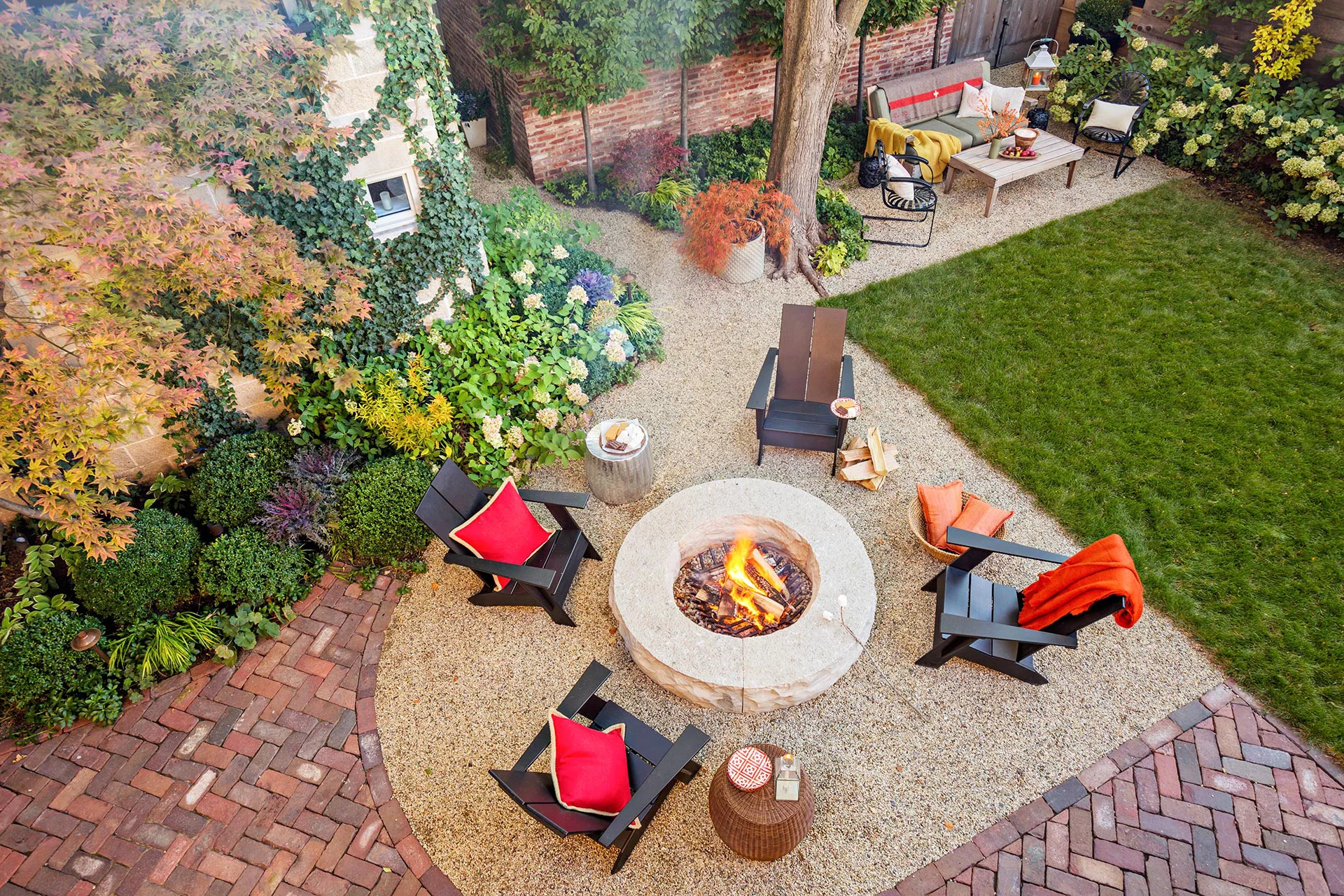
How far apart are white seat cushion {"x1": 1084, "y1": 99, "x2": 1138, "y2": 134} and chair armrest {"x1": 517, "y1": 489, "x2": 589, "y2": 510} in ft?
27.9

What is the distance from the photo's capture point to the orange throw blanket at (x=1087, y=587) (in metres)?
4.14

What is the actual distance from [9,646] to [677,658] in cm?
432

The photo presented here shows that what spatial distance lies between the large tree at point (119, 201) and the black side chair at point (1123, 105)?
896 cm

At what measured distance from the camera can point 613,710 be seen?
4.50 meters

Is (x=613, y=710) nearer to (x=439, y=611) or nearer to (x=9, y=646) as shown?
(x=439, y=611)

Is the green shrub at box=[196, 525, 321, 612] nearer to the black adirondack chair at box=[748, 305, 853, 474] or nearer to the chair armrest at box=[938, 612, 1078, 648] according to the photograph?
the black adirondack chair at box=[748, 305, 853, 474]

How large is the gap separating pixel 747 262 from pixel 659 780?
219 inches

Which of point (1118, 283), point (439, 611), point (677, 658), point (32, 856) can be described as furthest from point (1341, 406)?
point (32, 856)

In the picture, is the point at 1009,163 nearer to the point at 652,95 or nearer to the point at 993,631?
the point at 652,95


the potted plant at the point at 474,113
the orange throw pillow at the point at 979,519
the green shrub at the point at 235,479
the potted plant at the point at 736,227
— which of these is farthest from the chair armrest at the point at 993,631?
the potted plant at the point at 474,113

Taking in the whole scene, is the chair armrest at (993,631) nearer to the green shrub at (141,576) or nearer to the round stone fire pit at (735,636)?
the round stone fire pit at (735,636)

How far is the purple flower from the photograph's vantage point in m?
7.39

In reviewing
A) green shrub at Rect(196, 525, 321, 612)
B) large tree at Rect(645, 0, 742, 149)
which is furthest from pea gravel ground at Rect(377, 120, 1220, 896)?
large tree at Rect(645, 0, 742, 149)

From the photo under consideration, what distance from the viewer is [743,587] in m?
5.10
